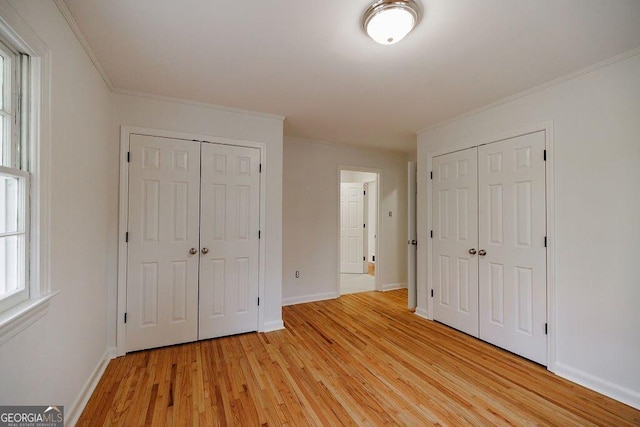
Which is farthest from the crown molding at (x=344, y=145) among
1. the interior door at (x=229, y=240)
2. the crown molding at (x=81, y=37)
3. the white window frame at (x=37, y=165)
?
the white window frame at (x=37, y=165)

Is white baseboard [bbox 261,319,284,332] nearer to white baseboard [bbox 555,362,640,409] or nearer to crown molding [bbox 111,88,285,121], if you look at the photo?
crown molding [bbox 111,88,285,121]

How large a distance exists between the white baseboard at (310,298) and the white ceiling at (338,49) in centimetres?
266

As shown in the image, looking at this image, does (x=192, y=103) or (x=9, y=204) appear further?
(x=192, y=103)

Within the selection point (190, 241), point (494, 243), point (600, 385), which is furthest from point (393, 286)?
point (190, 241)

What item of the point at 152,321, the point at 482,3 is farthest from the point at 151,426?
the point at 482,3

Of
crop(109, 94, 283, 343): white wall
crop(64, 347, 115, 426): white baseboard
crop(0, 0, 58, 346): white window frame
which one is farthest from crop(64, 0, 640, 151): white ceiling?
crop(64, 347, 115, 426): white baseboard

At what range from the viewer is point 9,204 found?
48.1 inches

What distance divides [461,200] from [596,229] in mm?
1157

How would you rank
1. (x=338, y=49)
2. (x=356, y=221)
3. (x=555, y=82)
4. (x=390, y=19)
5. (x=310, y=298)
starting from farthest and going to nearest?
1. (x=356, y=221)
2. (x=310, y=298)
3. (x=555, y=82)
4. (x=338, y=49)
5. (x=390, y=19)

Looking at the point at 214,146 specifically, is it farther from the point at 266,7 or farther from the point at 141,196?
the point at 266,7

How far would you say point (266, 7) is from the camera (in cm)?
148

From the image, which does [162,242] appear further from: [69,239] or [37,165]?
[37,165]

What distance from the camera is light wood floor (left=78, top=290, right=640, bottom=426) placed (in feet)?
5.70

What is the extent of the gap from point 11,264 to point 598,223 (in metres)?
3.52
